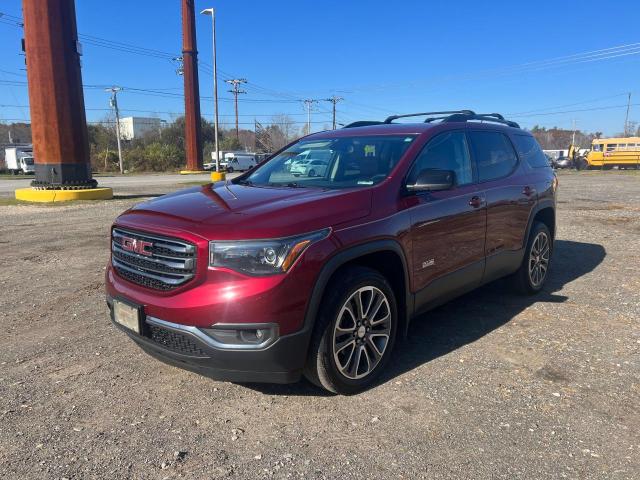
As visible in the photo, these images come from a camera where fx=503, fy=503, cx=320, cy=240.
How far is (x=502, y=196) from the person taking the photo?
469 cm

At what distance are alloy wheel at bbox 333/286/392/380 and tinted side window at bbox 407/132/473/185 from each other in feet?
3.36

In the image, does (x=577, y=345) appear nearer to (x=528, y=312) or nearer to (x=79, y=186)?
(x=528, y=312)

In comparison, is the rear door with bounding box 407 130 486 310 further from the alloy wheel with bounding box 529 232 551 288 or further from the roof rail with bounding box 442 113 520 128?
the alloy wheel with bounding box 529 232 551 288

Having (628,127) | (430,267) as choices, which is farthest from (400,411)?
(628,127)

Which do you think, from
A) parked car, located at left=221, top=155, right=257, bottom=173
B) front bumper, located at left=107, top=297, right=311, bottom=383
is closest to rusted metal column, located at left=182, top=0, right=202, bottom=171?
parked car, located at left=221, top=155, right=257, bottom=173

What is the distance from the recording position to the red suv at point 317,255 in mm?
2857

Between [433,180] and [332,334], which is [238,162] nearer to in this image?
[433,180]

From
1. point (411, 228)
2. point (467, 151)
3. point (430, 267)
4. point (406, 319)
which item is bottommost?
point (406, 319)

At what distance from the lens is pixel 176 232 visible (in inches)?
117

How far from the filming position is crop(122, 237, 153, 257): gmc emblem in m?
3.17

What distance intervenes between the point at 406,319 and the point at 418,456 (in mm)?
1178

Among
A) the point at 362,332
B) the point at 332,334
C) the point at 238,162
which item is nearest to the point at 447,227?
the point at 362,332

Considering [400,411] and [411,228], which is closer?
[400,411]

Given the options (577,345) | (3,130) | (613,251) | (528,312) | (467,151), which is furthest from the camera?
(3,130)
